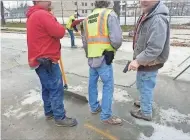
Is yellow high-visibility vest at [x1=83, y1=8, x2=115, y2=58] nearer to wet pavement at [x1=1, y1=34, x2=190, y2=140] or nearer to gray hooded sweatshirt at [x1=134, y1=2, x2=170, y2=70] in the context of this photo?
gray hooded sweatshirt at [x1=134, y1=2, x2=170, y2=70]

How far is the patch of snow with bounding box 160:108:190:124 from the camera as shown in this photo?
3670 mm

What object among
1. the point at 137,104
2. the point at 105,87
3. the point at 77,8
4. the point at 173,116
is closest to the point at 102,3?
the point at 105,87

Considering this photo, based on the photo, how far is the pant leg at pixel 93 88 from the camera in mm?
3596

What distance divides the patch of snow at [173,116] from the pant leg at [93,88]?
1065 millimetres

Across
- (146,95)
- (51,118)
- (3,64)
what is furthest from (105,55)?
(3,64)

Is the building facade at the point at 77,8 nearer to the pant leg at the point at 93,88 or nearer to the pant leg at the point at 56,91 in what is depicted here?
the pant leg at the point at 93,88

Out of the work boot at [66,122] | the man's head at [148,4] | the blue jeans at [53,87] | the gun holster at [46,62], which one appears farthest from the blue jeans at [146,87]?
the gun holster at [46,62]

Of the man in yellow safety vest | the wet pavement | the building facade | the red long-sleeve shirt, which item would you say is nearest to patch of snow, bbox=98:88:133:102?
the wet pavement

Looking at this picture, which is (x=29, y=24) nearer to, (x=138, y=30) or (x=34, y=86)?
(x=138, y=30)

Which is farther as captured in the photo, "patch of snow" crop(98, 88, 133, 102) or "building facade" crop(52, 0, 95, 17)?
"building facade" crop(52, 0, 95, 17)

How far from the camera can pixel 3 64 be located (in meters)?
7.32

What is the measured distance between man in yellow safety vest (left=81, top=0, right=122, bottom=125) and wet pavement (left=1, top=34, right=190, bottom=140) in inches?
12.0

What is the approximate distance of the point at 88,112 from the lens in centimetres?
393

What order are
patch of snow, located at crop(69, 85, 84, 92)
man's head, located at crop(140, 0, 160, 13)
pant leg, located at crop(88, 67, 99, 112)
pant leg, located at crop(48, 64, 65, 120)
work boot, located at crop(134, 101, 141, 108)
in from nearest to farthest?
man's head, located at crop(140, 0, 160, 13)
pant leg, located at crop(48, 64, 65, 120)
pant leg, located at crop(88, 67, 99, 112)
work boot, located at crop(134, 101, 141, 108)
patch of snow, located at crop(69, 85, 84, 92)
